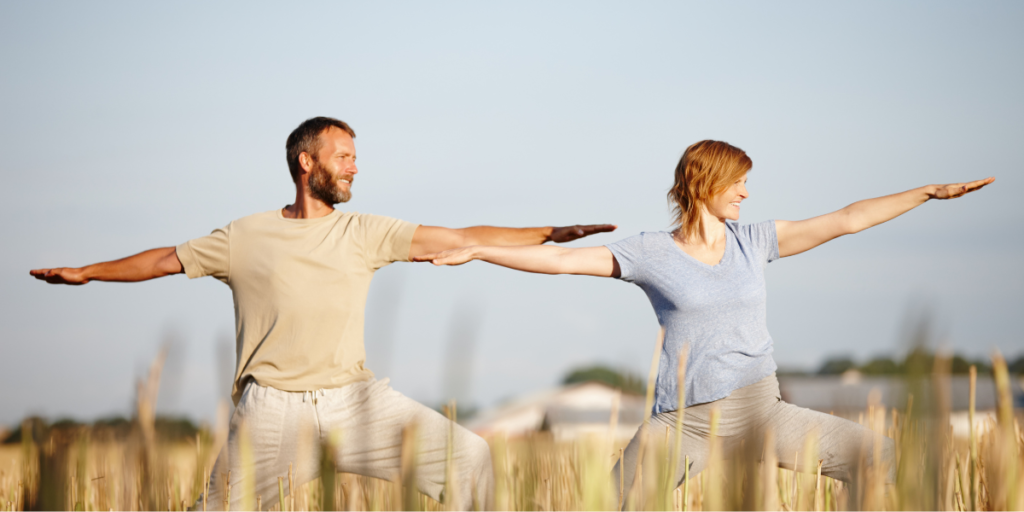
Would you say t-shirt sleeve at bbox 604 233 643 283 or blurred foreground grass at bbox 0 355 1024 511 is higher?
t-shirt sleeve at bbox 604 233 643 283

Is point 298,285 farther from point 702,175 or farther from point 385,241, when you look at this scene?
point 702,175

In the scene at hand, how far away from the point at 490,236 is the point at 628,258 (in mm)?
734

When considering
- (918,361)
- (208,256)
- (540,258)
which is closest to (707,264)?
(540,258)

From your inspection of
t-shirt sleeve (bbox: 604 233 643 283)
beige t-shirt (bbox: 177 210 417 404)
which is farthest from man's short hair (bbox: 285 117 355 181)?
t-shirt sleeve (bbox: 604 233 643 283)

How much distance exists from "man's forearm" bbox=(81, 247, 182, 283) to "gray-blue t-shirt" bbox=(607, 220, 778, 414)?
2.21 metres

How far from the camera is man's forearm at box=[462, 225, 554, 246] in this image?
161 inches

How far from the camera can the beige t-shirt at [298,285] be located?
12.2 feet

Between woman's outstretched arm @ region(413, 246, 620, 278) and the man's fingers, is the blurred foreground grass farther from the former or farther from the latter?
the man's fingers

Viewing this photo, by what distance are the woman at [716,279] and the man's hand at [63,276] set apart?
178 cm

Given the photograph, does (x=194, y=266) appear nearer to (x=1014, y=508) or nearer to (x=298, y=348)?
(x=298, y=348)

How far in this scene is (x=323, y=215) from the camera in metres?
4.12

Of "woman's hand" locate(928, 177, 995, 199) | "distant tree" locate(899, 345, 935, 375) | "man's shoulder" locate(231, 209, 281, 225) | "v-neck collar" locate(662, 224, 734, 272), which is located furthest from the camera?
"man's shoulder" locate(231, 209, 281, 225)

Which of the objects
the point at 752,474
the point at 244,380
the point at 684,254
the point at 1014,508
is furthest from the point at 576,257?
the point at 752,474

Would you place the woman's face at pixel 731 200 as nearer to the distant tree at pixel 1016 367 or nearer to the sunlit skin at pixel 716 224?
the sunlit skin at pixel 716 224
